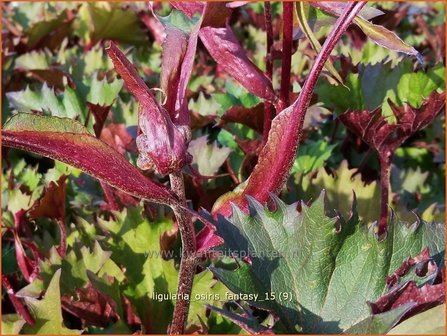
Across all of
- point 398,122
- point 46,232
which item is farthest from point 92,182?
point 398,122

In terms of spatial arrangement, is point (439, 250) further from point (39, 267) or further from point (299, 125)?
point (39, 267)

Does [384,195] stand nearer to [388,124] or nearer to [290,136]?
[388,124]

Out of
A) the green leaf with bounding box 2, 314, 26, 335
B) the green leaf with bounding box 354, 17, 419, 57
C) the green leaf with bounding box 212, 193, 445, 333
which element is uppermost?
the green leaf with bounding box 354, 17, 419, 57

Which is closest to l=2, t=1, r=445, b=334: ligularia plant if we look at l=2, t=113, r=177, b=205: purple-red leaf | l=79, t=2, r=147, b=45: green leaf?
l=2, t=113, r=177, b=205: purple-red leaf

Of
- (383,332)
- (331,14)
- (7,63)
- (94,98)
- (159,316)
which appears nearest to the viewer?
(383,332)

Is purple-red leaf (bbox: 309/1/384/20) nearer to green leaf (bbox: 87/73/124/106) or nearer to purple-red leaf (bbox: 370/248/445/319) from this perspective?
purple-red leaf (bbox: 370/248/445/319)

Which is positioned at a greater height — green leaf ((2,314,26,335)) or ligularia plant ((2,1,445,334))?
ligularia plant ((2,1,445,334))

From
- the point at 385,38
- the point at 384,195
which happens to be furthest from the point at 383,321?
the point at 384,195
